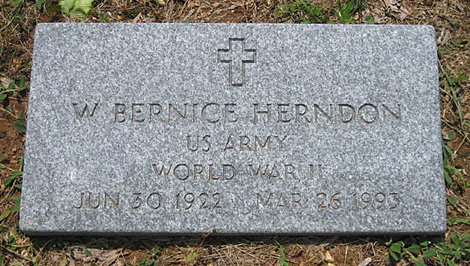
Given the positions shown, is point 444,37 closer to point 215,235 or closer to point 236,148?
point 236,148

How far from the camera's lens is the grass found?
249 centimetres

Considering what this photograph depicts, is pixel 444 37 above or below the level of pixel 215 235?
above

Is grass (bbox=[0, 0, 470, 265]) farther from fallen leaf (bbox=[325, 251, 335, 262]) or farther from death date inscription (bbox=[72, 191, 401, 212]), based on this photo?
death date inscription (bbox=[72, 191, 401, 212])

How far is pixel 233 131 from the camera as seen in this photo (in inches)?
95.8

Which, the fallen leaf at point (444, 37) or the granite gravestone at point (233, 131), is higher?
the fallen leaf at point (444, 37)

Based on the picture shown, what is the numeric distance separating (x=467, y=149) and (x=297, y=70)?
→ 50.8 inches

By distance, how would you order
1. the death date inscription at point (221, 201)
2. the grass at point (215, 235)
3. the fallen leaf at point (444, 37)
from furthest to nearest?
the fallen leaf at point (444, 37) → the grass at point (215, 235) → the death date inscription at point (221, 201)

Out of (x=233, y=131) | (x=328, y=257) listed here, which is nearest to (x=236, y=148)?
(x=233, y=131)

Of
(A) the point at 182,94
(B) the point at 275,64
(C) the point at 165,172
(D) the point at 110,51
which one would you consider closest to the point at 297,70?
(B) the point at 275,64

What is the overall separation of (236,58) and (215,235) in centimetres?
109

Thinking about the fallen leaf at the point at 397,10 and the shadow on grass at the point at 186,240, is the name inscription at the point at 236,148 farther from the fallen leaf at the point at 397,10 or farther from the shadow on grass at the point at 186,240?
the fallen leaf at the point at 397,10

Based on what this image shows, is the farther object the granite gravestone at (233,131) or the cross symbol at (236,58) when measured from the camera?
the cross symbol at (236,58)

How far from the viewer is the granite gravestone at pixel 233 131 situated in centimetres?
237

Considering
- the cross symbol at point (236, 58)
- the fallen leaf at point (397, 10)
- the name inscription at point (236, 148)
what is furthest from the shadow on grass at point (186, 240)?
Result: the fallen leaf at point (397, 10)
